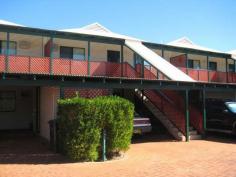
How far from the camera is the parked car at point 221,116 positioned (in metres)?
15.5

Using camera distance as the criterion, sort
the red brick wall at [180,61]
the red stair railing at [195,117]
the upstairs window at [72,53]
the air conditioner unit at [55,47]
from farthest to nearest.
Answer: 1. the red brick wall at [180,61]
2. the upstairs window at [72,53]
3. the air conditioner unit at [55,47]
4. the red stair railing at [195,117]

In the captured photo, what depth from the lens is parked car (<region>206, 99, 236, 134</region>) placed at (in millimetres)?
15469

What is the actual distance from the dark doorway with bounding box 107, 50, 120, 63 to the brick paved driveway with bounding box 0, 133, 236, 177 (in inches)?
441

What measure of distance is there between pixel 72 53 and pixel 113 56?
3369mm

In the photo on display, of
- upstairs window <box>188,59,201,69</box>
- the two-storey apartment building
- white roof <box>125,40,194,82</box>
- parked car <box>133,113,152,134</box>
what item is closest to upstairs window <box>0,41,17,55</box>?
the two-storey apartment building

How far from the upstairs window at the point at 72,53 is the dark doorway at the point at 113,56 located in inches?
87.1

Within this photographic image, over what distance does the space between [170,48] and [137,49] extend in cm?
407

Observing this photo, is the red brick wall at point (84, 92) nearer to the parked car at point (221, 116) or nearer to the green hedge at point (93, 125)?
the green hedge at point (93, 125)

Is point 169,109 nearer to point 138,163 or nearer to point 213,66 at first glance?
point 138,163

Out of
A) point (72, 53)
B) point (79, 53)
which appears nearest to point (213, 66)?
point (79, 53)

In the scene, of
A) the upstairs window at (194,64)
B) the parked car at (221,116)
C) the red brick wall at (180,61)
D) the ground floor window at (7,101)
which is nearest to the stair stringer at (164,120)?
the parked car at (221,116)

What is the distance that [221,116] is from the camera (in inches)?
639

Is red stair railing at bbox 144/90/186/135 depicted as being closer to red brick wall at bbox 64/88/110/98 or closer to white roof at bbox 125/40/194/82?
white roof at bbox 125/40/194/82

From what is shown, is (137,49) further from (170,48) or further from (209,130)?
(209,130)
